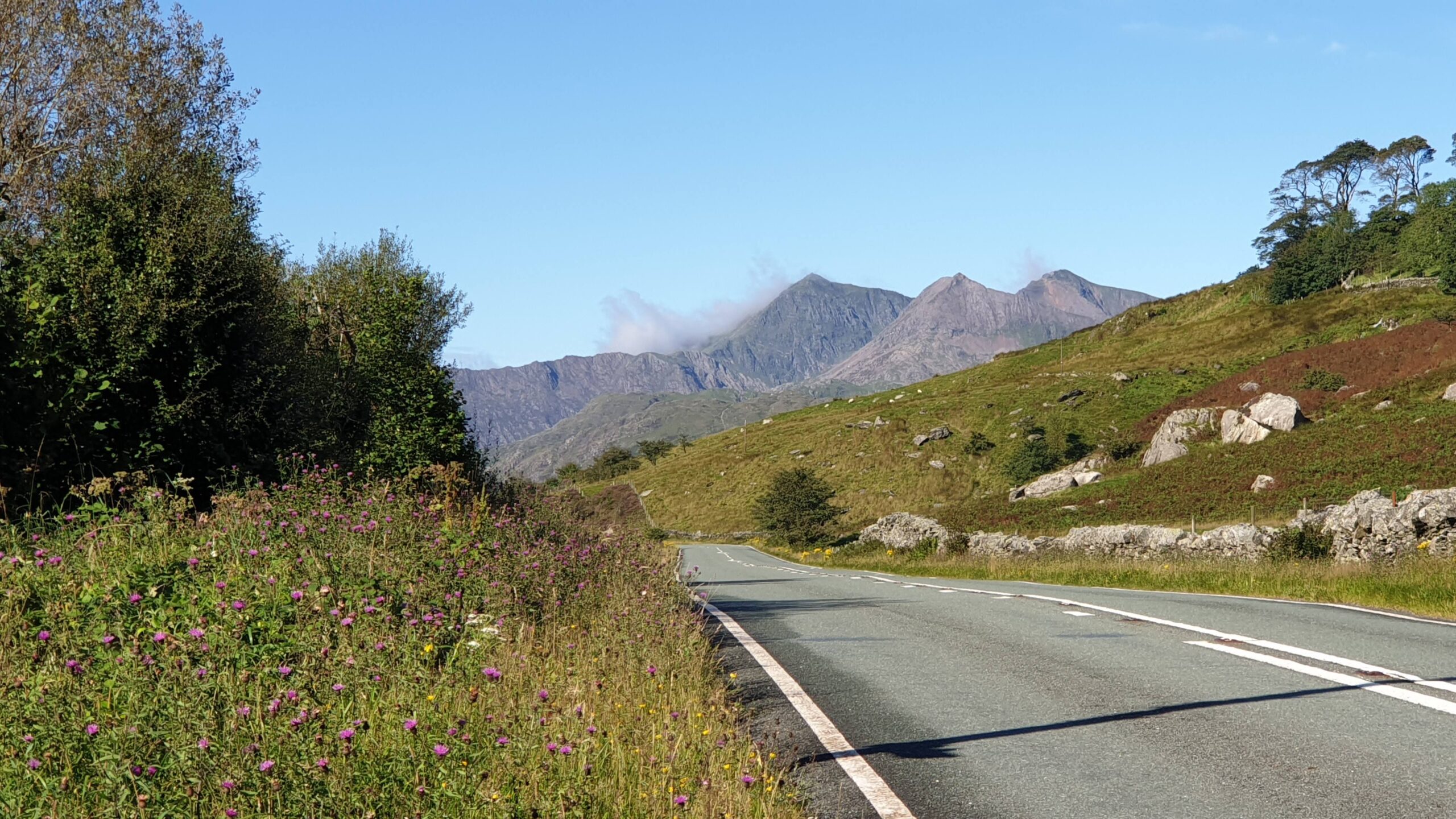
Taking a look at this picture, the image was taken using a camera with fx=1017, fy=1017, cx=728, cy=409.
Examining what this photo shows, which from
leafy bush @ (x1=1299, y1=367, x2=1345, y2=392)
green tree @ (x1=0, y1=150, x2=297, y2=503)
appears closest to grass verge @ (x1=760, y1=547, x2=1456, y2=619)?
green tree @ (x1=0, y1=150, x2=297, y2=503)

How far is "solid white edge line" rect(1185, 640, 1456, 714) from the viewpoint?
21.3ft

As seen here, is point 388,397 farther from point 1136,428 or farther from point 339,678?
point 1136,428

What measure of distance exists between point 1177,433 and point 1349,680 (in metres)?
59.6

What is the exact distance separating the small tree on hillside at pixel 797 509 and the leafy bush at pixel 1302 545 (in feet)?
118

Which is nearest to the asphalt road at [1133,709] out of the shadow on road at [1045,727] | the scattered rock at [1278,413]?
the shadow on road at [1045,727]

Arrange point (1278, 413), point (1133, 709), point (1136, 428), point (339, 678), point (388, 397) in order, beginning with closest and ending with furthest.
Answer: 1. point (339, 678)
2. point (1133, 709)
3. point (388, 397)
4. point (1278, 413)
5. point (1136, 428)

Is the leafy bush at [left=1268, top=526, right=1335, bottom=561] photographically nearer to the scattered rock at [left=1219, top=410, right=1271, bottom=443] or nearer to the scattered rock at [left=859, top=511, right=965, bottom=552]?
the scattered rock at [left=859, top=511, right=965, bottom=552]

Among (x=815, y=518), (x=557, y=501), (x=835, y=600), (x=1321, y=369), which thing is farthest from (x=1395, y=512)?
(x=1321, y=369)

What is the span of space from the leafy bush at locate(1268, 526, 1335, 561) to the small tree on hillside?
118 feet

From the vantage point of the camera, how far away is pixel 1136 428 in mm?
71625

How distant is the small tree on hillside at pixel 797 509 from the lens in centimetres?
5819

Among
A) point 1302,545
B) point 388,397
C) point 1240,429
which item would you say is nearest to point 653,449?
point 1240,429

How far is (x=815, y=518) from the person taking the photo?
5938cm

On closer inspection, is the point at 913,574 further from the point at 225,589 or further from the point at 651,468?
the point at 651,468
